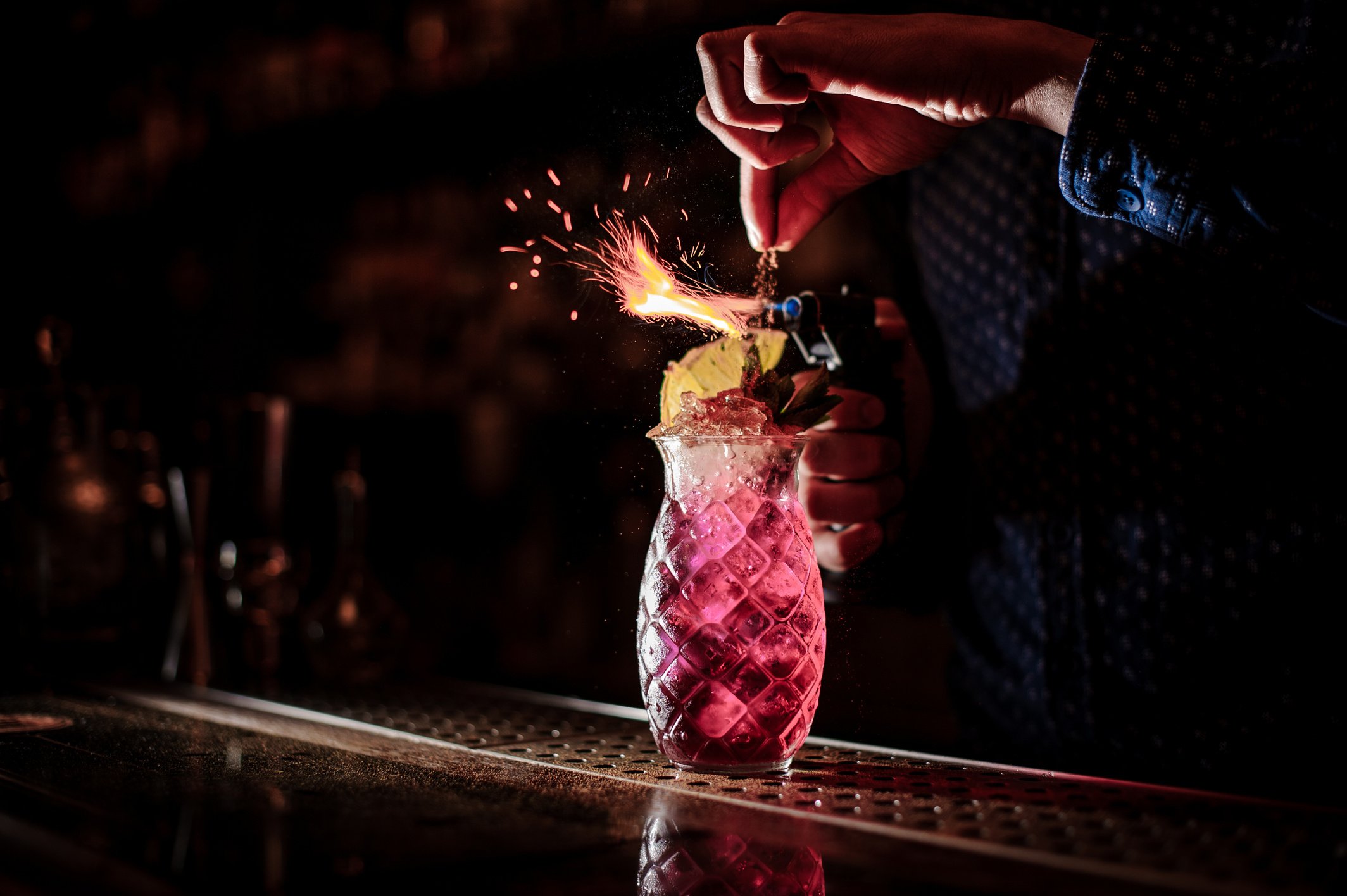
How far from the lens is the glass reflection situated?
68 centimetres

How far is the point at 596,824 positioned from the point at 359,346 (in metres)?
1.90

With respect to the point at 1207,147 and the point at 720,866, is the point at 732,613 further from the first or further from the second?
the point at 1207,147

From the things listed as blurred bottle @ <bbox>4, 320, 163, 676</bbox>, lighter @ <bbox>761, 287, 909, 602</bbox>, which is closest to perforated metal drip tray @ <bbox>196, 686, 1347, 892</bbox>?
lighter @ <bbox>761, 287, 909, 602</bbox>

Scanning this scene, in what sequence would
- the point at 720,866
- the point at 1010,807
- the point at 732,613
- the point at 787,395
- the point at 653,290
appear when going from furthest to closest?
1. the point at 653,290
2. the point at 787,395
3. the point at 732,613
4. the point at 1010,807
5. the point at 720,866

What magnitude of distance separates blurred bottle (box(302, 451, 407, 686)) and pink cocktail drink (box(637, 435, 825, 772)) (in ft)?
3.32

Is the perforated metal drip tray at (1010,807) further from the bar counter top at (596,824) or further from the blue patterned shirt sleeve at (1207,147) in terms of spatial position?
the blue patterned shirt sleeve at (1207,147)

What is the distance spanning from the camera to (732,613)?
0.98 meters

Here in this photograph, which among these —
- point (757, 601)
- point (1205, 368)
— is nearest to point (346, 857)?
point (757, 601)

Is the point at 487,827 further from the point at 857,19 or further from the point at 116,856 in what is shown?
the point at 857,19

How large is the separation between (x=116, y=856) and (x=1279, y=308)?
4.12 ft

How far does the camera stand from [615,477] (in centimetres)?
137

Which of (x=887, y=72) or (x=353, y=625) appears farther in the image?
(x=353, y=625)

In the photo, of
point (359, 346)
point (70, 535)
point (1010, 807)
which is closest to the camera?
point (1010, 807)

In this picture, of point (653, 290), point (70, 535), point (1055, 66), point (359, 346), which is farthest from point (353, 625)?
point (1055, 66)
